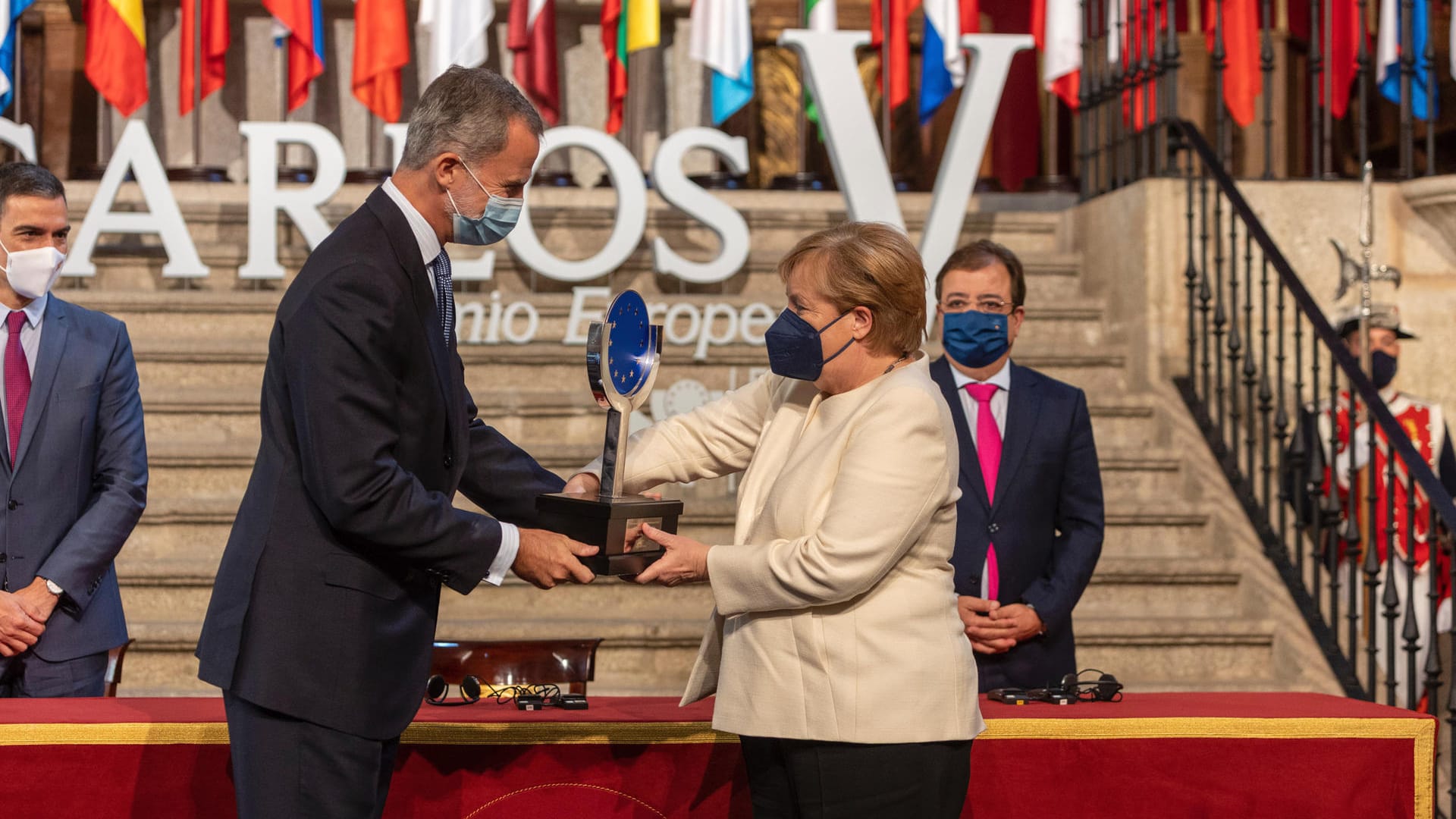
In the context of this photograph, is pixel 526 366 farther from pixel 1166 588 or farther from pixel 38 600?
pixel 38 600

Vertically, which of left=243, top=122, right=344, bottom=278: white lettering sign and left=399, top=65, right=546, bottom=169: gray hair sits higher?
left=243, top=122, right=344, bottom=278: white lettering sign

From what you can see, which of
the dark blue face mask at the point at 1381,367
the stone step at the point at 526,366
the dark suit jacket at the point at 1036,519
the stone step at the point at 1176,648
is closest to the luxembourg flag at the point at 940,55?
the stone step at the point at 526,366

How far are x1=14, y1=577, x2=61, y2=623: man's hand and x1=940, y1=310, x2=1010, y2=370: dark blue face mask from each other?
2.07 m

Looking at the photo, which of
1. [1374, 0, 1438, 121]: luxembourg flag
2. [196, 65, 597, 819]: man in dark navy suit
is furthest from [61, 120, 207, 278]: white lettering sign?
[1374, 0, 1438, 121]: luxembourg flag

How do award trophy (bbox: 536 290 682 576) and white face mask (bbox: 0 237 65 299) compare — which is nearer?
award trophy (bbox: 536 290 682 576)

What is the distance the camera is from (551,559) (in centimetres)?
233

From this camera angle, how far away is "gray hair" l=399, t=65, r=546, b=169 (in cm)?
229

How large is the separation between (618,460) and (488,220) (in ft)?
1.44

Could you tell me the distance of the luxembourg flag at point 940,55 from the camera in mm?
7555

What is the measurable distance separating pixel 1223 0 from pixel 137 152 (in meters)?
5.56

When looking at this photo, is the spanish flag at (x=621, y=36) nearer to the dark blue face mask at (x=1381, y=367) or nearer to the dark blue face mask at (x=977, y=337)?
the dark blue face mask at (x=1381, y=367)

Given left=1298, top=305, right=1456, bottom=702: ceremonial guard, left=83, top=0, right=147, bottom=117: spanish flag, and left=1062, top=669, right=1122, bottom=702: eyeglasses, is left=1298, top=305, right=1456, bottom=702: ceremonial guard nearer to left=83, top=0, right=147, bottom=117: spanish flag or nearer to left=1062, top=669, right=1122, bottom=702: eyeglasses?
left=1062, top=669, right=1122, bottom=702: eyeglasses

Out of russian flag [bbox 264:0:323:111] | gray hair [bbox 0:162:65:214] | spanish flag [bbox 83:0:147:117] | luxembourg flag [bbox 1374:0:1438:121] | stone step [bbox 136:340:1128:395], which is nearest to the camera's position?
gray hair [bbox 0:162:65:214]

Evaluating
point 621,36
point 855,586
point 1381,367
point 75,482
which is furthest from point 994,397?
point 621,36
